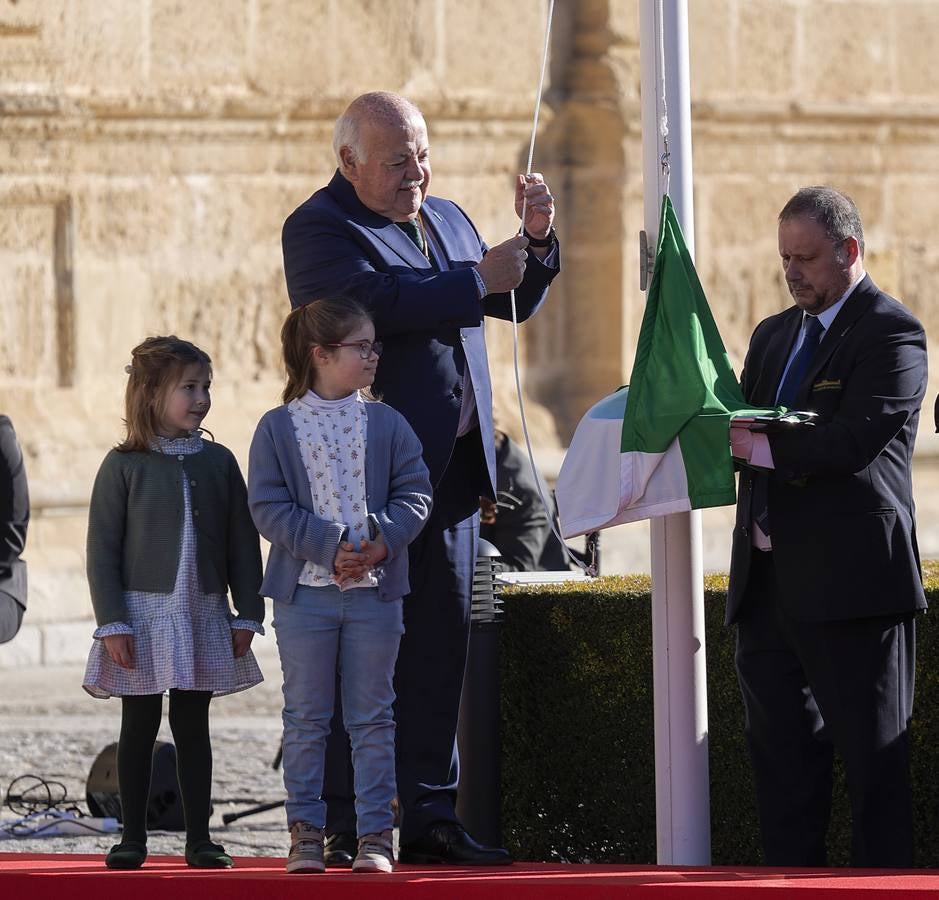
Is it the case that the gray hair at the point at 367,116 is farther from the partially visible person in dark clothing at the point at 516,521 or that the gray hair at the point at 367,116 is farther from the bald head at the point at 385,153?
the partially visible person in dark clothing at the point at 516,521

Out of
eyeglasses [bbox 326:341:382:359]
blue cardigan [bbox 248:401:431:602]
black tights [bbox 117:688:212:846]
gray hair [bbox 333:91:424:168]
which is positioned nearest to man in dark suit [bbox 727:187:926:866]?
blue cardigan [bbox 248:401:431:602]

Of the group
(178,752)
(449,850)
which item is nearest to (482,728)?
(449,850)

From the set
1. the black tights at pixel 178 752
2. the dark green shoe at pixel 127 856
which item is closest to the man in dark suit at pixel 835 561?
the black tights at pixel 178 752

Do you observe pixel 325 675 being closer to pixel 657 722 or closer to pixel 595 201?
pixel 657 722

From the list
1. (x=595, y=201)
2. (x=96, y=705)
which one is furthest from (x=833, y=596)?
(x=595, y=201)

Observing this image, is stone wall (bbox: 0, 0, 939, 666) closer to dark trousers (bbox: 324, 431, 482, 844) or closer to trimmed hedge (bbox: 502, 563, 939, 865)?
trimmed hedge (bbox: 502, 563, 939, 865)

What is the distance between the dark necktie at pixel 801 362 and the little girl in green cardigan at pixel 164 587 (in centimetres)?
141

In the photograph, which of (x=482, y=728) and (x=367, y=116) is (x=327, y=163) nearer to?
(x=482, y=728)

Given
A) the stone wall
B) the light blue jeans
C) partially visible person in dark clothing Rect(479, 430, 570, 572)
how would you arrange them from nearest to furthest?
the light blue jeans < partially visible person in dark clothing Rect(479, 430, 570, 572) < the stone wall

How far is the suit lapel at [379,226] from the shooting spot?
18.9 feet

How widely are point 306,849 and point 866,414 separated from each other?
5.44 feet

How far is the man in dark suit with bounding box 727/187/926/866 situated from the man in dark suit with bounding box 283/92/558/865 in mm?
697

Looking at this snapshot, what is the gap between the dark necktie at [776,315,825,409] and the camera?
5.61 metres

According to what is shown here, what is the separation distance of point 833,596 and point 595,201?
860 cm
